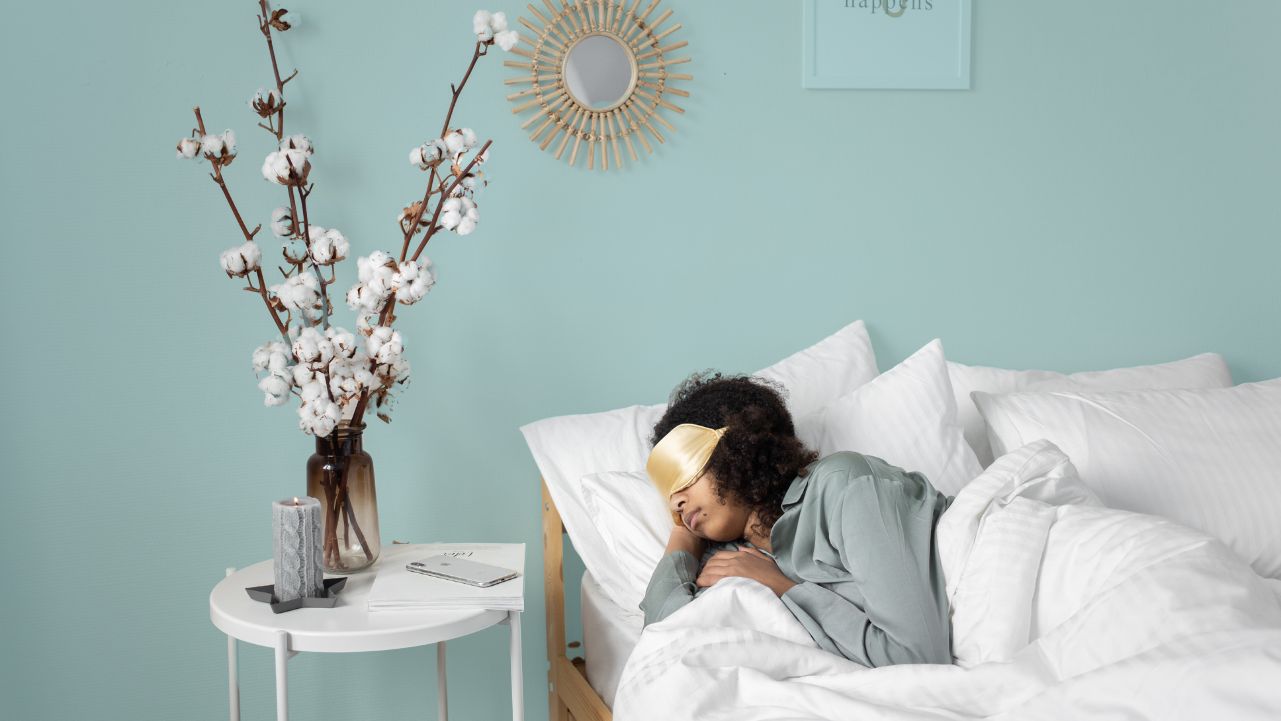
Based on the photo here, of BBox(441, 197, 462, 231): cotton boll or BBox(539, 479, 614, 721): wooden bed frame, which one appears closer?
BBox(441, 197, 462, 231): cotton boll

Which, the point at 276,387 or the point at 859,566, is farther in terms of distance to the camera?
the point at 276,387

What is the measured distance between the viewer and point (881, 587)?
123 centimetres

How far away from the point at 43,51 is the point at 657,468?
125 cm

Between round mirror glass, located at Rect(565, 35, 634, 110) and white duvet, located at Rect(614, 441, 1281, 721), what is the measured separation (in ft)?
3.27

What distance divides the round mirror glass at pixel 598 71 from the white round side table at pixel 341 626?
37.6 inches

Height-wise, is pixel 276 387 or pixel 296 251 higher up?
pixel 296 251

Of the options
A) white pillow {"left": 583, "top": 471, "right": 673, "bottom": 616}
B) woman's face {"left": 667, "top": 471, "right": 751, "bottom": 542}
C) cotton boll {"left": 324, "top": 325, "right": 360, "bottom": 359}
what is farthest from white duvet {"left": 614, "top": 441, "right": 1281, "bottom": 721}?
cotton boll {"left": 324, "top": 325, "right": 360, "bottom": 359}

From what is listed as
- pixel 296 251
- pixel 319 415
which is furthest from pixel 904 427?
pixel 296 251

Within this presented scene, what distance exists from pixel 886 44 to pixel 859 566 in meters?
1.18

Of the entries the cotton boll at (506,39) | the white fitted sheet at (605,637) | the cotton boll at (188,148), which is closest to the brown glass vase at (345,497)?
the white fitted sheet at (605,637)

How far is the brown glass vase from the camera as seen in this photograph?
61.8 inches

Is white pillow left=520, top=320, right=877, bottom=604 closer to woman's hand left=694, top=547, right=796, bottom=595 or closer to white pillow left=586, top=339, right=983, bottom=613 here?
white pillow left=586, top=339, right=983, bottom=613

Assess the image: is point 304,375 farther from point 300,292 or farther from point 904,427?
point 904,427

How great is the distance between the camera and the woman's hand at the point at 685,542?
4.82ft
